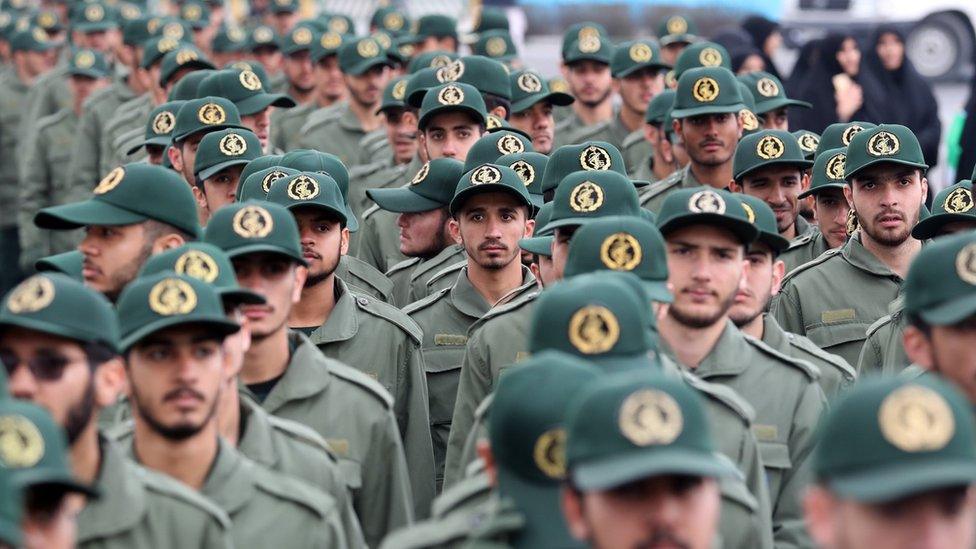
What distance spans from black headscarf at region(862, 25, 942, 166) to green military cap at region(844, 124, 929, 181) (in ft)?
18.5

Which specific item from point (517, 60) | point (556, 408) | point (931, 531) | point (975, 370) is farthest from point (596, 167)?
point (517, 60)

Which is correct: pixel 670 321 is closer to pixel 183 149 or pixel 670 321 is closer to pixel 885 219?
pixel 885 219

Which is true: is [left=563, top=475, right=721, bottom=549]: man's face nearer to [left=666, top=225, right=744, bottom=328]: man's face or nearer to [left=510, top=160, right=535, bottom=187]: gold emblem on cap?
[left=666, top=225, right=744, bottom=328]: man's face

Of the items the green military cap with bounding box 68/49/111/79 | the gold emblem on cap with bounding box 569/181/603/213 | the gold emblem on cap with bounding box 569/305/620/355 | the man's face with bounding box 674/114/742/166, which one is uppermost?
the green military cap with bounding box 68/49/111/79

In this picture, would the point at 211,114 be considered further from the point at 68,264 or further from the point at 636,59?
the point at 636,59

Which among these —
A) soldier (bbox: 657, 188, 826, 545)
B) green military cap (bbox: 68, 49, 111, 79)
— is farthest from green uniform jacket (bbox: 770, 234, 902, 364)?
green military cap (bbox: 68, 49, 111, 79)

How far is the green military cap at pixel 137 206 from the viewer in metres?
7.94

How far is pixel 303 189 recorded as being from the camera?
8641mm


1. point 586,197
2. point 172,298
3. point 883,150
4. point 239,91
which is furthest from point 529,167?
point 172,298

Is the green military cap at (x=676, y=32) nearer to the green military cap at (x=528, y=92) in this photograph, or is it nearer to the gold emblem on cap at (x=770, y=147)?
the green military cap at (x=528, y=92)

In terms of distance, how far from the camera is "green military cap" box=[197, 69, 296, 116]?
1230 centimetres

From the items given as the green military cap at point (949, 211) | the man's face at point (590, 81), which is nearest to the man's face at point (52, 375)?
the green military cap at point (949, 211)

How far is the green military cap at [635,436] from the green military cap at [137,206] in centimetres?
343

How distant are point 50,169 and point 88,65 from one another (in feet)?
4.03
